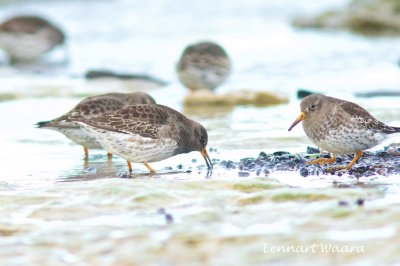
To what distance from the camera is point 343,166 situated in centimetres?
895

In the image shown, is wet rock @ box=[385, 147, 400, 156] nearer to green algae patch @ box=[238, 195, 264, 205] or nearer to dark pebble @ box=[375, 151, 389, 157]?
dark pebble @ box=[375, 151, 389, 157]

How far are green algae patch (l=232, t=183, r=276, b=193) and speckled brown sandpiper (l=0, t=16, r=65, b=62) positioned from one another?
1256 centimetres

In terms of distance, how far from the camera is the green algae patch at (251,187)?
775 cm

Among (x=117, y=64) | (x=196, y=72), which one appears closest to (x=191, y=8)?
(x=117, y=64)

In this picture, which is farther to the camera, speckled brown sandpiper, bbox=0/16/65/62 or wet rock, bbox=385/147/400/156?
speckled brown sandpiper, bbox=0/16/65/62

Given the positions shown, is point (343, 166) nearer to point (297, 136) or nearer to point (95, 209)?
point (297, 136)

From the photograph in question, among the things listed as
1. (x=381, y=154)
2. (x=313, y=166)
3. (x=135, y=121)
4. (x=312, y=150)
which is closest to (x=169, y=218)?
(x=313, y=166)

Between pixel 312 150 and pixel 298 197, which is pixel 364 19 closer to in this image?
pixel 312 150

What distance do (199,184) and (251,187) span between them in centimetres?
46

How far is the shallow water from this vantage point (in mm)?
6191

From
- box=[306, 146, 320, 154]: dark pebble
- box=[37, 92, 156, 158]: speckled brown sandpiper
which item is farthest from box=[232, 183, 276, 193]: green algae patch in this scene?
box=[37, 92, 156, 158]: speckled brown sandpiper

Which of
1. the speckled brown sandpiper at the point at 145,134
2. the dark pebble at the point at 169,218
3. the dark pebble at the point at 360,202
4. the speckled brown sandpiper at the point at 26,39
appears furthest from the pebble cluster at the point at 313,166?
the speckled brown sandpiper at the point at 26,39

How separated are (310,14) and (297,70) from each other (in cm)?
759

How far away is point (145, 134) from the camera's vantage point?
9555 mm
